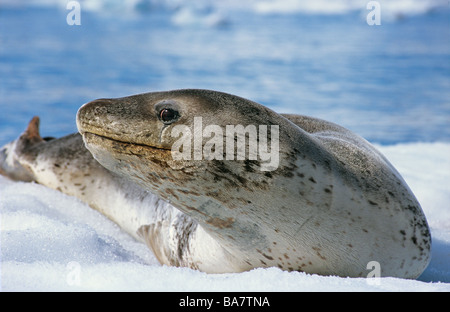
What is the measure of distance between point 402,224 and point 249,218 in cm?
52

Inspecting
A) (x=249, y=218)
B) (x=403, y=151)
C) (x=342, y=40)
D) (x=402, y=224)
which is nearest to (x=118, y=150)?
(x=249, y=218)

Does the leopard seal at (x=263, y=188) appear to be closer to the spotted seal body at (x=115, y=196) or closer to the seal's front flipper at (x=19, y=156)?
the spotted seal body at (x=115, y=196)

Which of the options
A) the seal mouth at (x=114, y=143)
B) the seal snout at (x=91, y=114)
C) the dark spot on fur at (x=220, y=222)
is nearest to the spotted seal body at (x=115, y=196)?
the dark spot on fur at (x=220, y=222)

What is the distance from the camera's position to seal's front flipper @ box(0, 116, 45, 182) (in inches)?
146

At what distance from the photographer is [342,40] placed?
17.4 metres

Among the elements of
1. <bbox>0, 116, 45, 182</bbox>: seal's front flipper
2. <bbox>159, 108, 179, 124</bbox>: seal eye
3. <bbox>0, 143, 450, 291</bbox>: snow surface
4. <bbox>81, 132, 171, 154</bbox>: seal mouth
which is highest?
<bbox>0, 116, 45, 182</bbox>: seal's front flipper

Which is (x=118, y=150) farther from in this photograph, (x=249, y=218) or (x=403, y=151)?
(x=403, y=151)

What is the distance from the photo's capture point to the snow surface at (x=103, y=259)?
1.55 m

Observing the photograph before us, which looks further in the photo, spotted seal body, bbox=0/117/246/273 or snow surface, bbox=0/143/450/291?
spotted seal body, bbox=0/117/246/273

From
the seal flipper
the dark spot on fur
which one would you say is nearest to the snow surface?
the seal flipper

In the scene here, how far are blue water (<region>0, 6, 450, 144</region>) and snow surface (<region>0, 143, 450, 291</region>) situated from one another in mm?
3993

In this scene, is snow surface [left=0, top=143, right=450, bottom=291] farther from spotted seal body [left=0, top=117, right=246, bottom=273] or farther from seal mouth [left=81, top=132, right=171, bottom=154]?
seal mouth [left=81, top=132, right=171, bottom=154]

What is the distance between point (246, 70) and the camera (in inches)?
466

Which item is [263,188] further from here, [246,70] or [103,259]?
[246,70]
